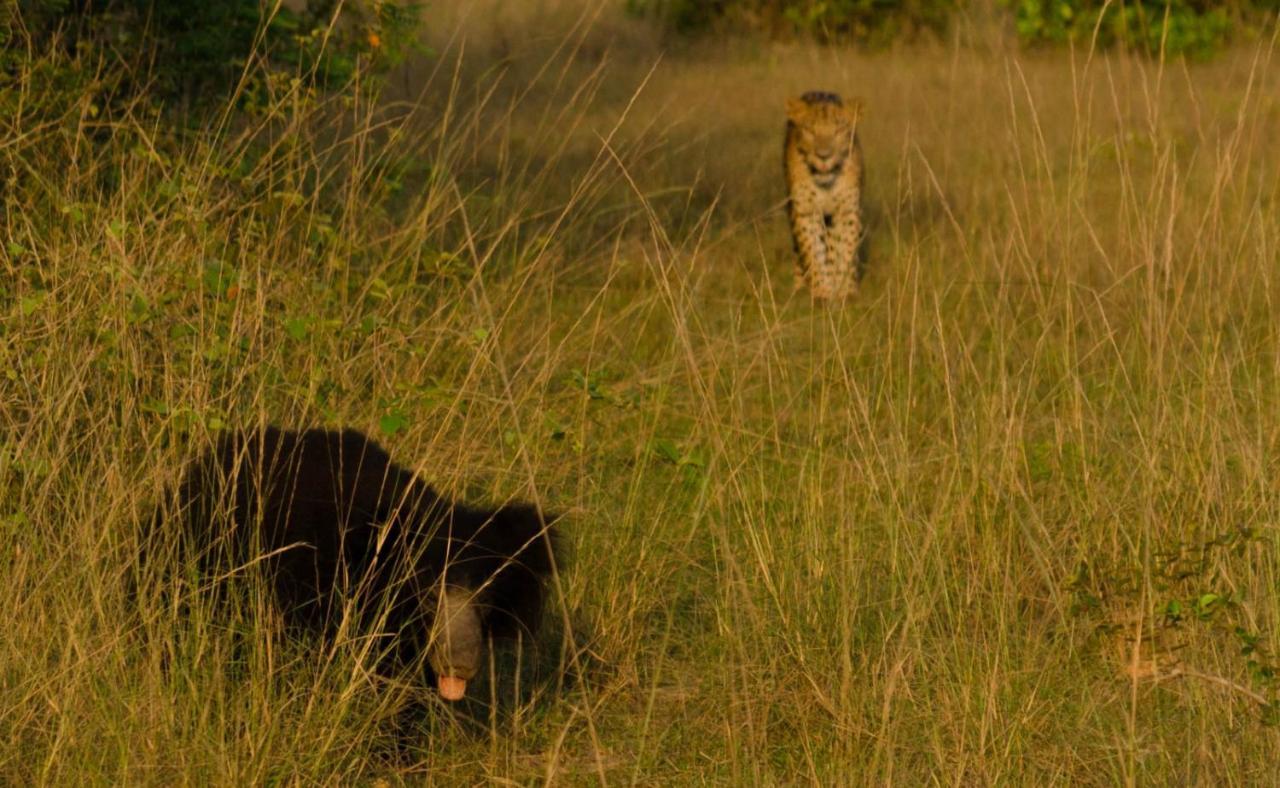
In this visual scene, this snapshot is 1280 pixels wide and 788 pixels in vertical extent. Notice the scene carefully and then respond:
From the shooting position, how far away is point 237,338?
4.34 meters

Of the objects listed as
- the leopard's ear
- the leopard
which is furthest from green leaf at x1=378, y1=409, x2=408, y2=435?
the leopard's ear

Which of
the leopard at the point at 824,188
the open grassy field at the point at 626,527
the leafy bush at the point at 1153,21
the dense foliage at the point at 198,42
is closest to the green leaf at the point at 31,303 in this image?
the open grassy field at the point at 626,527

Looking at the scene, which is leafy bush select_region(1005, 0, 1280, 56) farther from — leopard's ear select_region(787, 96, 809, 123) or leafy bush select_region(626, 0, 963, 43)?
leopard's ear select_region(787, 96, 809, 123)

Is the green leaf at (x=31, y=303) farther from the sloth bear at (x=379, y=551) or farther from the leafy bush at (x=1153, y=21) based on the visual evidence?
the leafy bush at (x=1153, y=21)

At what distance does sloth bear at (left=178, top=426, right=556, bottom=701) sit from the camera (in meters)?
3.58

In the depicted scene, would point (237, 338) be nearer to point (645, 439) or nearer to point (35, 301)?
point (35, 301)

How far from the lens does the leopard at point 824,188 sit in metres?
8.59

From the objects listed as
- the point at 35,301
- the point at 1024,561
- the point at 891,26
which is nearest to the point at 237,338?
the point at 35,301

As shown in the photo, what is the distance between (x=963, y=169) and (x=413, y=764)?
6589 millimetres

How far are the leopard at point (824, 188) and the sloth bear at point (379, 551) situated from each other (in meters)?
4.85

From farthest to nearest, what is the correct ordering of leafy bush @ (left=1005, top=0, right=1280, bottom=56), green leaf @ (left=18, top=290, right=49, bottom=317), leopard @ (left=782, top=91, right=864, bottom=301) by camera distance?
leafy bush @ (left=1005, top=0, right=1280, bottom=56) < leopard @ (left=782, top=91, right=864, bottom=301) < green leaf @ (left=18, top=290, right=49, bottom=317)

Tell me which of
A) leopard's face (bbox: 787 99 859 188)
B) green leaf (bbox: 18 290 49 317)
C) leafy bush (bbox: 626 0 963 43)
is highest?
green leaf (bbox: 18 290 49 317)

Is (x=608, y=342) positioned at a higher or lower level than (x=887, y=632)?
lower

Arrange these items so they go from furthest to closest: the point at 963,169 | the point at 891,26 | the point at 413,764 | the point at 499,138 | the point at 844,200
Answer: the point at 891,26
the point at 499,138
the point at 963,169
the point at 844,200
the point at 413,764
